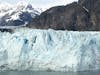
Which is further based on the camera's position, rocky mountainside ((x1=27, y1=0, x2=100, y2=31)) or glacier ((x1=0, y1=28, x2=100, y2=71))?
rocky mountainside ((x1=27, y1=0, x2=100, y2=31))

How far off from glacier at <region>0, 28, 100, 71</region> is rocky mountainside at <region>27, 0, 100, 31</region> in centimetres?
919

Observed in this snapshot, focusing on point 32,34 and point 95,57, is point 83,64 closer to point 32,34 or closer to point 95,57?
point 95,57

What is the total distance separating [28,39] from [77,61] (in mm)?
4334

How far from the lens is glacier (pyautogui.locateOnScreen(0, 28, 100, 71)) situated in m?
31.6

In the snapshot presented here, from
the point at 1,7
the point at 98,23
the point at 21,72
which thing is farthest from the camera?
the point at 1,7

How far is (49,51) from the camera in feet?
105

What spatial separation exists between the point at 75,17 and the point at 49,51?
12577 mm

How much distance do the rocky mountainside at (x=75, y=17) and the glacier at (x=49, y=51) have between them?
9.19m

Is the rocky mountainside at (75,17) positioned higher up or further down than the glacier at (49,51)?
higher up

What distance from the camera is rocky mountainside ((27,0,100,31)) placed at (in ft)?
140

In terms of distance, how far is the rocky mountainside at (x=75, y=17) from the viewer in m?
42.5

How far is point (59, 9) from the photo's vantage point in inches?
1767

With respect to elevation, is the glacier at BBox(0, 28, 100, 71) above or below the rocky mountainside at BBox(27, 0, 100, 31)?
below

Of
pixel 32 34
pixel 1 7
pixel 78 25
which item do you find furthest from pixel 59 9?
pixel 1 7
